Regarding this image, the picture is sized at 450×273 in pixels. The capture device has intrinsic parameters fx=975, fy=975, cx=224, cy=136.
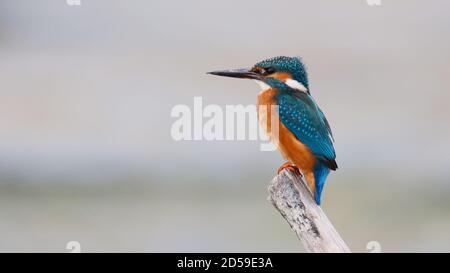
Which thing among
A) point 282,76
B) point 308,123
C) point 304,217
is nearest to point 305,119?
point 308,123

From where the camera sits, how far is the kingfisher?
2.67 metres

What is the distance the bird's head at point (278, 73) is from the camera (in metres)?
2.73

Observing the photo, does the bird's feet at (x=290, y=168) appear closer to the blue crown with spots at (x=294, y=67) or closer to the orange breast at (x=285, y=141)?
the orange breast at (x=285, y=141)

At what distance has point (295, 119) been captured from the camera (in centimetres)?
272

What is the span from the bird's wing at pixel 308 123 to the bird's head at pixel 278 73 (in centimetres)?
3

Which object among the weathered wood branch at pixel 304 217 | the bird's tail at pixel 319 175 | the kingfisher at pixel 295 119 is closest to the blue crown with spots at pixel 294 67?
the kingfisher at pixel 295 119

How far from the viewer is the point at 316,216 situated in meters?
2.38

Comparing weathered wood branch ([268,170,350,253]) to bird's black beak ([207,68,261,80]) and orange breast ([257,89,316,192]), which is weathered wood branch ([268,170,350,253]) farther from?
bird's black beak ([207,68,261,80])

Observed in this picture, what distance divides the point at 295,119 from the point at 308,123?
4 cm

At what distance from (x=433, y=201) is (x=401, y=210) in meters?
0.23

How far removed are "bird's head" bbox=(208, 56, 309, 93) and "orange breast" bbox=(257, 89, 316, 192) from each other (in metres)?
0.04

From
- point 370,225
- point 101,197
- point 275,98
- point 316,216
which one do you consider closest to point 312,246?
point 316,216

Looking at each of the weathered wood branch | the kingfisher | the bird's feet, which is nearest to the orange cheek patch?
the kingfisher

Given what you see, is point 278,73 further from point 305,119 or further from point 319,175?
point 319,175
